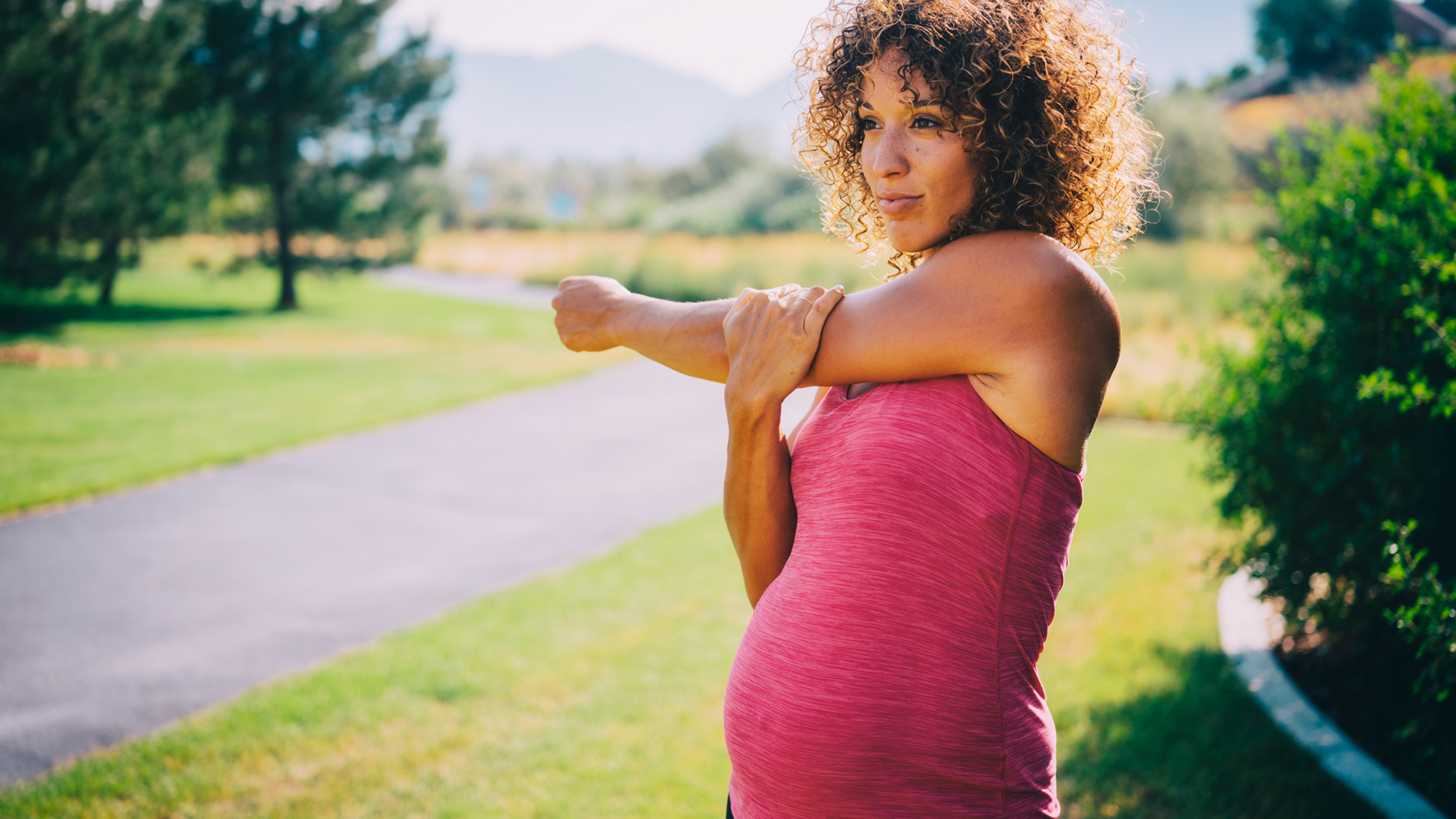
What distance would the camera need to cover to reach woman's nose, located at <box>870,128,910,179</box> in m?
1.44

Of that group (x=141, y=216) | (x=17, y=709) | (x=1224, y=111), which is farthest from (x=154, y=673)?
(x=1224, y=111)

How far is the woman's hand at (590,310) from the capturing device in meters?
1.73

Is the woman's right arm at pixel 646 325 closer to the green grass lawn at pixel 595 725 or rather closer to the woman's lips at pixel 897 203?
the woman's lips at pixel 897 203

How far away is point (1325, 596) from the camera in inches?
152

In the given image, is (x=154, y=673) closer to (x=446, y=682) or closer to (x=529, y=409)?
(x=446, y=682)

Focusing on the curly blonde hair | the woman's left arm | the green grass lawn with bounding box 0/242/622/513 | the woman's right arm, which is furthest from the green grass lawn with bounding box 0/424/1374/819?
the green grass lawn with bounding box 0/242/622/513

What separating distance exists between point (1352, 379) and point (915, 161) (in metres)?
3.01

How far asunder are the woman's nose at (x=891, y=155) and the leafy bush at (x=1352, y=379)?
2086 millimetres

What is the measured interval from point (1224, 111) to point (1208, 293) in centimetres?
1803

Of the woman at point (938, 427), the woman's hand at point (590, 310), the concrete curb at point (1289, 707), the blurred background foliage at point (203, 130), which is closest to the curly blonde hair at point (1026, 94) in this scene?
the woman at point (938, 427)

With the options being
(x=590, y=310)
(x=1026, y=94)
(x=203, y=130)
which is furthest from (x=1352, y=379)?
(x=203, y=130)

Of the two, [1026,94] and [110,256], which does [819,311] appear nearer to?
[1026,94]

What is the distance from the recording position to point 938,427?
1.34m

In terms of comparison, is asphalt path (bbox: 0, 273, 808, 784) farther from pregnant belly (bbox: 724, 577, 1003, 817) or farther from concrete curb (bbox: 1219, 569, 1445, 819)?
concrete curb (bbox: 1219, 569, 1445, 819)
